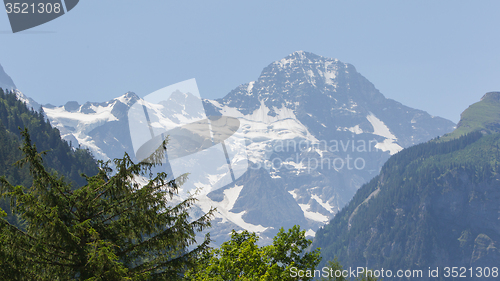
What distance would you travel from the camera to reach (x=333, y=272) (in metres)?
61.6

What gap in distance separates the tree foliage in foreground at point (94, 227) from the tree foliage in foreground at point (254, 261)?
1092 millimetres

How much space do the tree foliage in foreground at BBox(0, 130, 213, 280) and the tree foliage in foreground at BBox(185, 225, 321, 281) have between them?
109cm

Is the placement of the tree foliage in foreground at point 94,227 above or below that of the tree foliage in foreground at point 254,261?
above

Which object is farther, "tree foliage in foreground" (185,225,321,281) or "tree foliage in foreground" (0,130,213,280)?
"tree foliage in foreground" (185,225,321,281)

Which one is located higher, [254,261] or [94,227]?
[94,227]

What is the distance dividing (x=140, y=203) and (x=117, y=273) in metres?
2.48

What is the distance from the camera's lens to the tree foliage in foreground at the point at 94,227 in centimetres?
1105

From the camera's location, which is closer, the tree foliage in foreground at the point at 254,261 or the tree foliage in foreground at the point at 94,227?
the tree foliage in foreground at the point at 94,227

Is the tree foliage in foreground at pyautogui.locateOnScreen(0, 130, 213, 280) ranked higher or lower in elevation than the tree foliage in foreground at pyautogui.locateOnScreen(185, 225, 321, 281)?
higher

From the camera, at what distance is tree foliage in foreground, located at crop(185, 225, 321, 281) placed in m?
14.5

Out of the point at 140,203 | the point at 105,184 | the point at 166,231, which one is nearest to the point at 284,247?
the point at 166,231

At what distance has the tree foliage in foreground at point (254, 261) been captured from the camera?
47.5ft

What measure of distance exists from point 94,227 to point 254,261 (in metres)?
6.03

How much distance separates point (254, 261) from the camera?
14914mm
